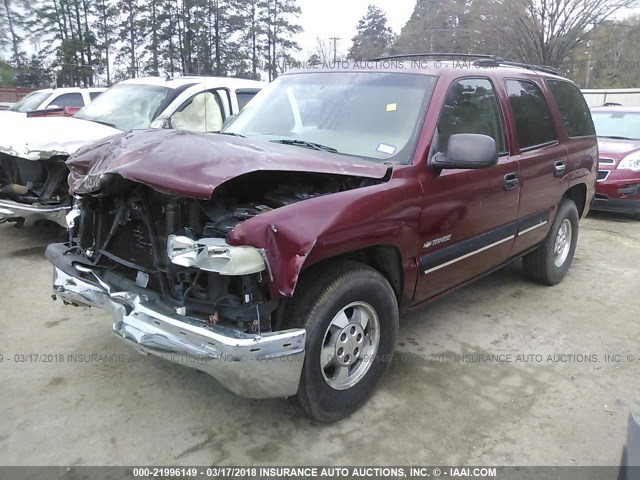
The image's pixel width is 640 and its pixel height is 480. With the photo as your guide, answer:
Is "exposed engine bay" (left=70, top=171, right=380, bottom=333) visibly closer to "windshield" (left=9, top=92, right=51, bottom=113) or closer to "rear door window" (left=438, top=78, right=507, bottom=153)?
"rear door window" (left=438, top=78, right=507, bottom=153)

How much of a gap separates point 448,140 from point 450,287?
1091 mm

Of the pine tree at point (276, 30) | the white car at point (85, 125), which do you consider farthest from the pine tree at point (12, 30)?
the white car at point (85, 125)

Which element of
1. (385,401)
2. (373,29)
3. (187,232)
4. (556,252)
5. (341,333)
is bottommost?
(385,401)

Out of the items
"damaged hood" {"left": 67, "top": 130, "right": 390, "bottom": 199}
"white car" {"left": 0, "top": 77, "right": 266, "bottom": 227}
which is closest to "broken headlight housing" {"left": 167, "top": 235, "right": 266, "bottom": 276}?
"damaged hood" {"left": 67, "top": 130, "right": 390, "bottom": 199}

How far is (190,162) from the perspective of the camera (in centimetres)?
262

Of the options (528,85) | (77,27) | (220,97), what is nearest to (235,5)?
(77,27)

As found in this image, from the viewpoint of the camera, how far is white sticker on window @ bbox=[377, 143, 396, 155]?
3293 mm

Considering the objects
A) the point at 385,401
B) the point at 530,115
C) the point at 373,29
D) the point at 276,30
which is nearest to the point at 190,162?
the point at 385,401

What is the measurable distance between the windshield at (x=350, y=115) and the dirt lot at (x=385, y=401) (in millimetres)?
1520

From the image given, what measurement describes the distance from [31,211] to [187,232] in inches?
140

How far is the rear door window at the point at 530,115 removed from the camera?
4.21m

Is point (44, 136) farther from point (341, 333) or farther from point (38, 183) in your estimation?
point (341, 333)

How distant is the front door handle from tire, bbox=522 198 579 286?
1192mm

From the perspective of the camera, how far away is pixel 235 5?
40469mm
